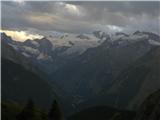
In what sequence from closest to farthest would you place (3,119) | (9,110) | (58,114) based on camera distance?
(58,114), (3,119), (9,110)

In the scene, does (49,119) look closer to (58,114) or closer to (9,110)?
(58,114)

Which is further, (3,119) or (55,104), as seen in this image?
(3,119)

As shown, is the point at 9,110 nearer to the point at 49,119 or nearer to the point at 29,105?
the point at 49,119

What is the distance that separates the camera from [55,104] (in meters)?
129

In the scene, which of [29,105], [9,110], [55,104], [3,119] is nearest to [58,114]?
[55,104]

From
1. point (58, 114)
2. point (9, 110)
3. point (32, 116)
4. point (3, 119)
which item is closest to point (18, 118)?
point (32, 116)

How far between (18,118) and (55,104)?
37.1 feet

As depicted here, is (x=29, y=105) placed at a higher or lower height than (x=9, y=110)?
higher

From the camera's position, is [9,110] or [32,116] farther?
[9,110]

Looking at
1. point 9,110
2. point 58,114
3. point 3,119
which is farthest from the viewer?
point 9,110

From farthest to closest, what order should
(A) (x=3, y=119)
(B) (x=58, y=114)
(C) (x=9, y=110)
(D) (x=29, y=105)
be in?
(C) (x=9, y=110)
(A) (x=3, y=119)
(B) (x=58, y=114)
(D) (x=29, y=105)

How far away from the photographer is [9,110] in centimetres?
16900

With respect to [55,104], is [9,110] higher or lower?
lower

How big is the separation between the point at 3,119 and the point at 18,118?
2499cm
